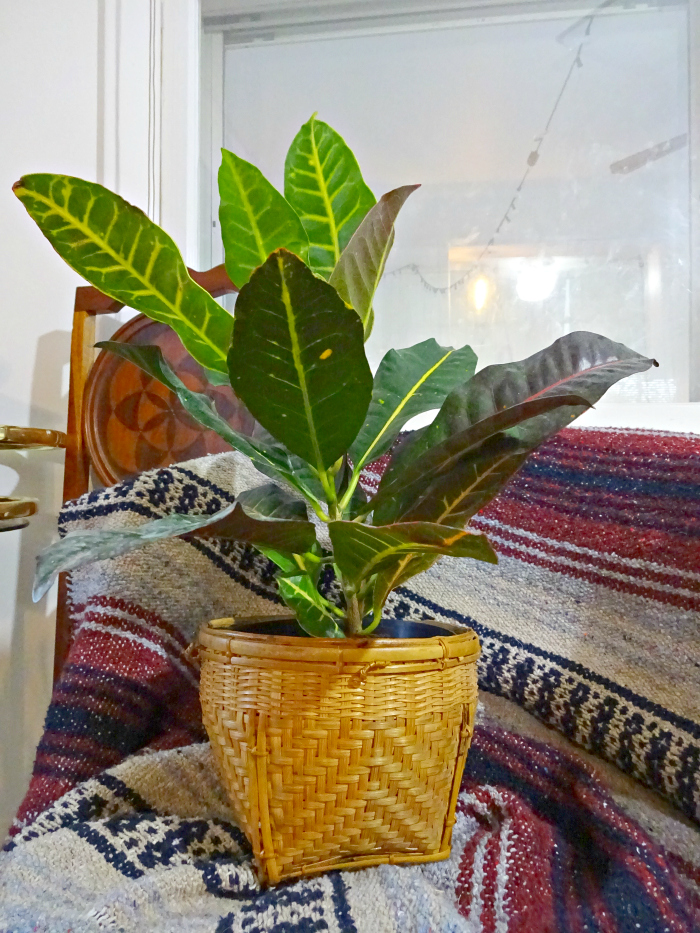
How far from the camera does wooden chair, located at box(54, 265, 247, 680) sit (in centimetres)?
95

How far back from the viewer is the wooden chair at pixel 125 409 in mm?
946

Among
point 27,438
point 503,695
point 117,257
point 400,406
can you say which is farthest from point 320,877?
point 27,438

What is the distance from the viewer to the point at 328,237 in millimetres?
538

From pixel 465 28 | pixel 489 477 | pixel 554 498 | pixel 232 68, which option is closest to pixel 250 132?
pixel 232 68

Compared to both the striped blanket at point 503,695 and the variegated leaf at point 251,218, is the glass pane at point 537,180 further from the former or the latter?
the variegated leaf at point 251,218

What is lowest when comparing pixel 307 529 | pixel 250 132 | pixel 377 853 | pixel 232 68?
pixel 377 853

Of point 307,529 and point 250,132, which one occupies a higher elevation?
point 250,132

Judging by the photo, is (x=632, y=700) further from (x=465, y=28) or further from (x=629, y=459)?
(x=465, y=28)

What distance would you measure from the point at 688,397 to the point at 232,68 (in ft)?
3.44

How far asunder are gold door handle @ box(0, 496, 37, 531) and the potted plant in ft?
1.19

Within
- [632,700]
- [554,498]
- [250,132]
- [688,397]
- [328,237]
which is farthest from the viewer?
[250,132]

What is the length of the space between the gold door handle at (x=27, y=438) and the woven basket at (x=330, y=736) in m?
0.44

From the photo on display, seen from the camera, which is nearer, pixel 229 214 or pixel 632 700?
pixel 229 214

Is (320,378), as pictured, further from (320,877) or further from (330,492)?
(320,877)
